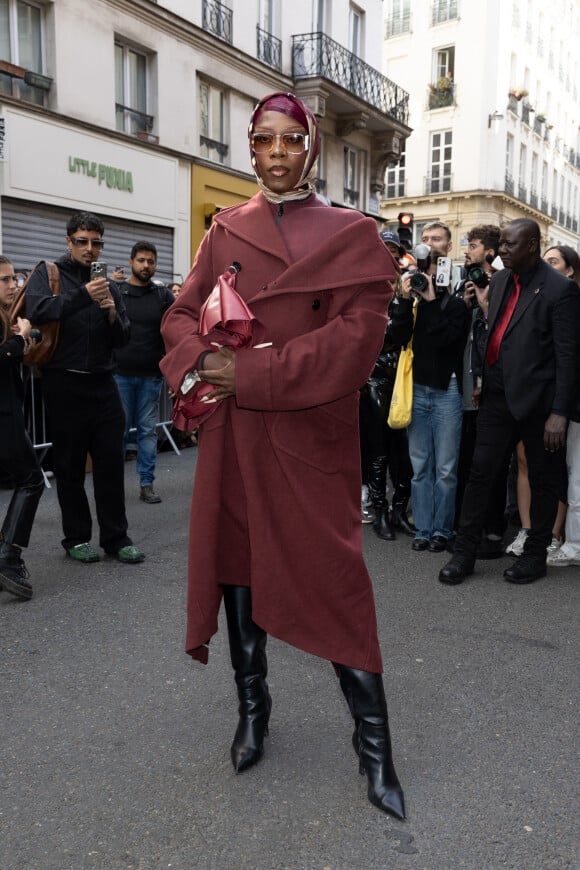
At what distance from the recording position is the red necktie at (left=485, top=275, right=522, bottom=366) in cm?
506

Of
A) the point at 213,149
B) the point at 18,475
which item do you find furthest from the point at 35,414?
the point at 213,149

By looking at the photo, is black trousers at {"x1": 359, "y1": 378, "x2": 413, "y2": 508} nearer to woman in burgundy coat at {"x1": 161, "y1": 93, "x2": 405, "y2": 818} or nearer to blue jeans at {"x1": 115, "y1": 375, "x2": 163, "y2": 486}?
blue jeans at {"x1": 115, "y1": 375, "x2": 163, "y2": 486}

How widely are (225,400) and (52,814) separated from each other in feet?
4.65

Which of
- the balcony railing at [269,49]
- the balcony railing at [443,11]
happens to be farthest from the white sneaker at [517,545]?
the balcony railing at [443,11]

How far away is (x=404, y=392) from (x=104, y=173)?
32.2 feet

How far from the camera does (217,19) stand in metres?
16.4

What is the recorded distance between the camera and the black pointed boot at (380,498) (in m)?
6.24

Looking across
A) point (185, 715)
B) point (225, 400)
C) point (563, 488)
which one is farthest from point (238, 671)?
point (563, 488)

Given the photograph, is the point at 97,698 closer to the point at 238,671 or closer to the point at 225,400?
the point at 238,671

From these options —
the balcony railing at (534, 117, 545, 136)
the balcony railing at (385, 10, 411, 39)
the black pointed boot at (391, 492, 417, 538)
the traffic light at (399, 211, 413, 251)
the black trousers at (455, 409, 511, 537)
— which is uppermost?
the balcony railing at (385, 10, 411, 39)

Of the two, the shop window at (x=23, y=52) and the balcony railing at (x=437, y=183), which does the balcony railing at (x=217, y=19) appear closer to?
the shop window at (x=23, y=52)

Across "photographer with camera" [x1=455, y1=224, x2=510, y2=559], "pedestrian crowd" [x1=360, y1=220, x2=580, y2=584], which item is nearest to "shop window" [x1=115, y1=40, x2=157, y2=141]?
"pedestrian crowd" [x1=360, y1=220, x2=580, y2=584]

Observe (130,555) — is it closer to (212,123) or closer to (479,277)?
(479,277)

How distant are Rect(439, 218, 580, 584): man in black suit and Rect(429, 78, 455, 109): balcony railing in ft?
108
